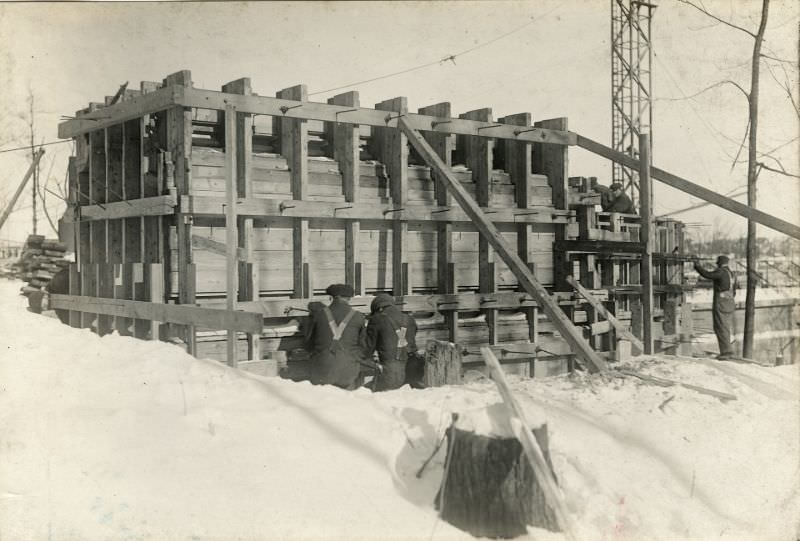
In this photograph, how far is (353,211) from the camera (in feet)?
33.8

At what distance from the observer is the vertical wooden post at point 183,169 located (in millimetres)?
9148

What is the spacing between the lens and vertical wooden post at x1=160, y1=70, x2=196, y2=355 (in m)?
9.15

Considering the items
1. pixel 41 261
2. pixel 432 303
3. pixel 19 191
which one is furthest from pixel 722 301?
pixel 41 261

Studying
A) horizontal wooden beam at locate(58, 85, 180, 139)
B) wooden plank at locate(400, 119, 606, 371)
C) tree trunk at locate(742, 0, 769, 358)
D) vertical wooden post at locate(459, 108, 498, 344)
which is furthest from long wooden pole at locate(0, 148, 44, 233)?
tree trunk at locate(742, 0, 769, 358)

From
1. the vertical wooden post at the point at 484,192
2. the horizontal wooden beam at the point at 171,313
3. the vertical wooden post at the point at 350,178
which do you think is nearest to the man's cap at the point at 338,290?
the vertical wooden post at the point at 350,178

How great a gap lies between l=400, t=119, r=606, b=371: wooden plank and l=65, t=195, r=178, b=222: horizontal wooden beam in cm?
354

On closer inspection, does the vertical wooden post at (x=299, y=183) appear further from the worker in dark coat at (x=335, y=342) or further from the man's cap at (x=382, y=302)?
the man's cap at (x=382, y=302)

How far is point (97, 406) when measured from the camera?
6.32m

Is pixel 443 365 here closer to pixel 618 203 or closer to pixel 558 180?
pixel 558 180

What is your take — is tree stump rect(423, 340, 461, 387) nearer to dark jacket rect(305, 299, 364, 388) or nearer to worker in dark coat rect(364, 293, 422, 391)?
worker in dark coat rect(364, 293, 422, 391)

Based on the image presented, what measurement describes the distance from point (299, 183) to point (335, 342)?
2.41m

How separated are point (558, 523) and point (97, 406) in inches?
159

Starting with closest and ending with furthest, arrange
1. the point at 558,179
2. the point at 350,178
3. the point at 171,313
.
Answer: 1. the point at 171,313
2. the point at 350,178
3. the point at 558,179

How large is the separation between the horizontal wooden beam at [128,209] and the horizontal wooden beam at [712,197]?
22.0ft
